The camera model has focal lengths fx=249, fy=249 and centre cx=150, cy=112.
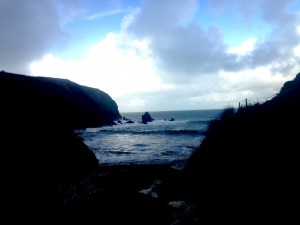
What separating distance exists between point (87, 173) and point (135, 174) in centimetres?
348

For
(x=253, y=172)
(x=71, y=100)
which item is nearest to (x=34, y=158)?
(x=253, y=172)

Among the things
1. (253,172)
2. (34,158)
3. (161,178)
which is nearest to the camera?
(253,172)

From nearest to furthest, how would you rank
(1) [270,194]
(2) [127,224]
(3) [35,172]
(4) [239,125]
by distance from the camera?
(1) [270,194] < (2) [127,224] < (4) [239,125] < (3) [35,172]

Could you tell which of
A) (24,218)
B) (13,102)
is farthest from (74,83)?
(24,218)

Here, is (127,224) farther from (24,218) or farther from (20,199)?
(20,199)

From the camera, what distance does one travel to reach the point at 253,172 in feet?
30.2

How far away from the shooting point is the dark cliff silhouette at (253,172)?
7707mm

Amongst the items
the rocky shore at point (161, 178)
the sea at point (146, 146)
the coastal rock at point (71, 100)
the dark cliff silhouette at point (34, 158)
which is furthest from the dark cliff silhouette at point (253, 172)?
the coastal rock at point (71, 100)

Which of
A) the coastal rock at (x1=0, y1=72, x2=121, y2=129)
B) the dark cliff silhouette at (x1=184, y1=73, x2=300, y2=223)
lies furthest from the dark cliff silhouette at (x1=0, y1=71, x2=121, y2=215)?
the coastal rock at (x1=0, y1=72, x2=121, y2=129)

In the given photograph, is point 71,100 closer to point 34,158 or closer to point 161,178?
point 34,158

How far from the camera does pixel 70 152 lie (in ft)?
59.6

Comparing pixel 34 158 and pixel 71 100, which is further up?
pixel 71 100

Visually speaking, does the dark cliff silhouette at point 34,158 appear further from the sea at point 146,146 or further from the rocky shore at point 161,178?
the sea at point 146,146

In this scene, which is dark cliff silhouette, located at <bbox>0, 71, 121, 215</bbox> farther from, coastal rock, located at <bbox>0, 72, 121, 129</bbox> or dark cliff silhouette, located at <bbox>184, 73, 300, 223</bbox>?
coastal rock, located at <bbox>0, 72, 121, 129</bbox>
